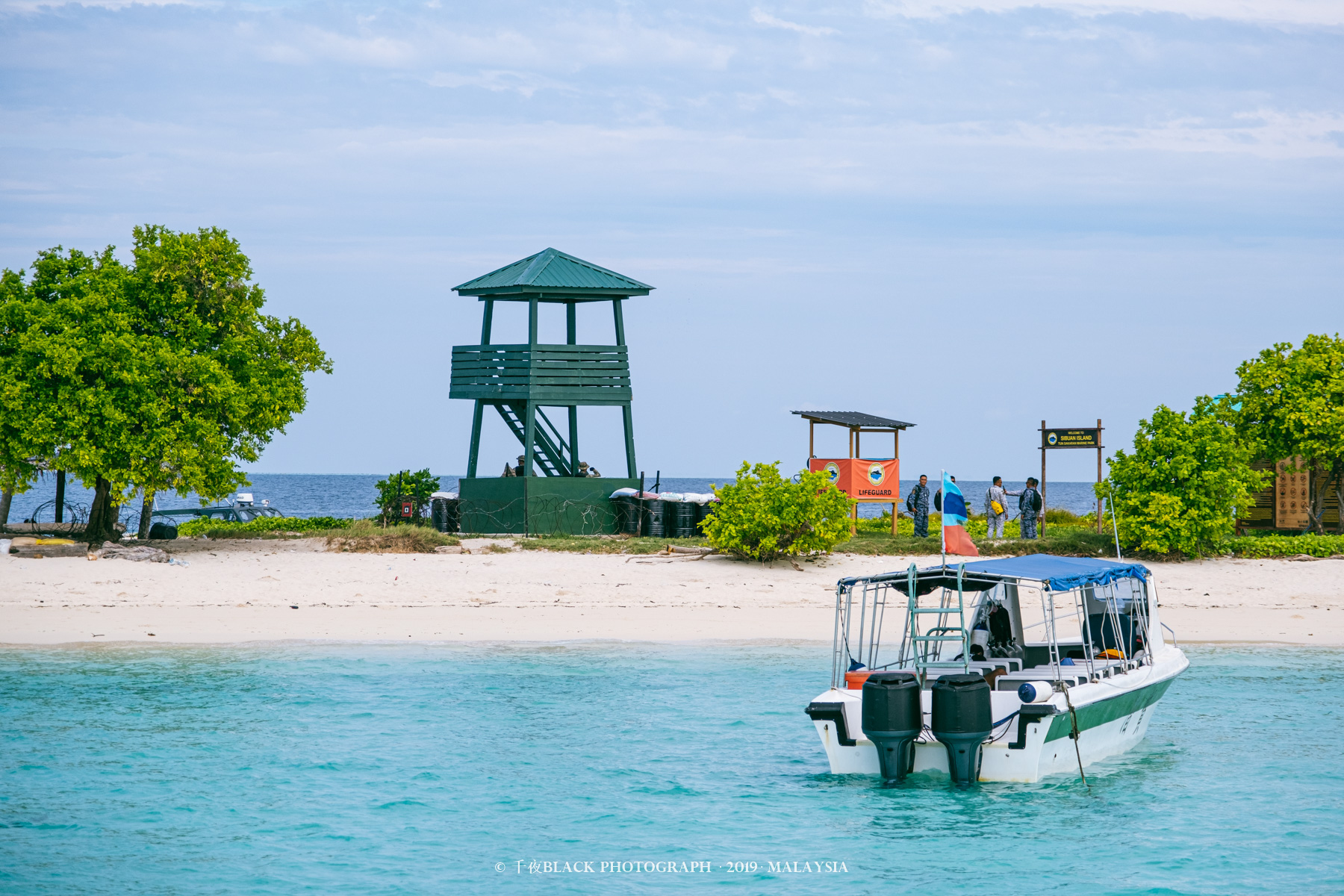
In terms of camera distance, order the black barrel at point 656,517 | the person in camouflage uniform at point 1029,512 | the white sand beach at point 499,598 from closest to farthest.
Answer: the white sand beach at point 499,598
the person in camouflage uniform at point 1029,512
the black barrel at point 656,517

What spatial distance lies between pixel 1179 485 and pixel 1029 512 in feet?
13.6

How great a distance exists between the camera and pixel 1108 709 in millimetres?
16297

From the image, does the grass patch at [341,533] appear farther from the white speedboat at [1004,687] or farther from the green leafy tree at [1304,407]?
the green leafy tree at [1304,407]

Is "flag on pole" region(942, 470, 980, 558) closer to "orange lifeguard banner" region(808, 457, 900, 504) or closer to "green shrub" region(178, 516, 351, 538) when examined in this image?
"orange lifeguard banner" region(808, 457, 900, 504)

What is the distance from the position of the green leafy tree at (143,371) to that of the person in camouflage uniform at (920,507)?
16.3 meters

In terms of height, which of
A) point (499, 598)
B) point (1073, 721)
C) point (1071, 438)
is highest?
point (1071, 438)

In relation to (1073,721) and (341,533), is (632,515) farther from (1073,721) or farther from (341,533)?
(1073,721)

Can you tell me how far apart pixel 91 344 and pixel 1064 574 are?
23568mm

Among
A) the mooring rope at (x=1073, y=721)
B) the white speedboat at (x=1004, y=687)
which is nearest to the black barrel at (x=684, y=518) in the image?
the white speedboat at (x=1004, y=687)

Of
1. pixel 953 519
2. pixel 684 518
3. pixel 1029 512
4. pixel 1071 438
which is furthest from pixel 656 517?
pixel 953 519

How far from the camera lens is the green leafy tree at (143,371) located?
30.4 meters

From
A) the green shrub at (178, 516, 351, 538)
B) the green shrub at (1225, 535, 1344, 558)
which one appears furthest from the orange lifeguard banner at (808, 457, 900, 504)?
the green shrub at (178, 516, 351, 538)

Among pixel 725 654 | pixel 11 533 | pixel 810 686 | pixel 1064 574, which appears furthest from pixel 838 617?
pixel 11 533

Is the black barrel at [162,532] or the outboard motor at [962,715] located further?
the black barrel at [162,532]
